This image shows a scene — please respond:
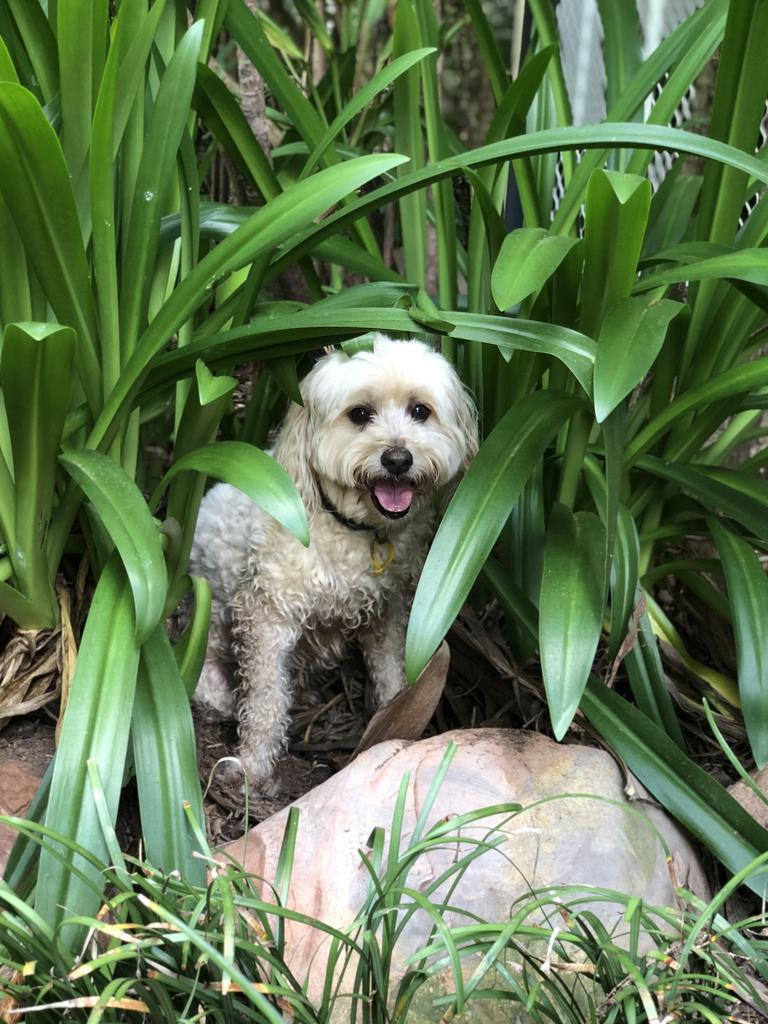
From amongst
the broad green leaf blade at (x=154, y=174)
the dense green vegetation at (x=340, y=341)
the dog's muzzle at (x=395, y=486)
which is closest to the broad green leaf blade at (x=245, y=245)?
the dense green vegetation at (x=340, y=341)

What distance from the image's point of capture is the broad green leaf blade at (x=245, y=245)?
5.08 ft

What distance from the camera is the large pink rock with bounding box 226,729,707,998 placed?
138 cm

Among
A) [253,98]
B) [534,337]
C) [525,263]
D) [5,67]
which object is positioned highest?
[253,98]

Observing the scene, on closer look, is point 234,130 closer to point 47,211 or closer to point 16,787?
point 47,211

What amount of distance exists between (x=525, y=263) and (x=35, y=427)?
0.78 m

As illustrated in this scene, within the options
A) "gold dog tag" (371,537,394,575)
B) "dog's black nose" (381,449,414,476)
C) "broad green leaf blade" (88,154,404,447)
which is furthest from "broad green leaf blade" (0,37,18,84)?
"gold dog tag" (371,537,394,575)

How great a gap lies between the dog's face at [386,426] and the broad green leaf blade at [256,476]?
12.2 inches

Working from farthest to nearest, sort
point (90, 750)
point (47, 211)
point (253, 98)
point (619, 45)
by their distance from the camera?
point (253, 98) < point (619, 45) < point (47, 211) < point (90, 750)

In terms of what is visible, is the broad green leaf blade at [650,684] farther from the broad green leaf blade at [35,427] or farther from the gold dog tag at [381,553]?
the broad green leaf blade at [35,427]

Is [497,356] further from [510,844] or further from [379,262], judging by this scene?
[510,844]

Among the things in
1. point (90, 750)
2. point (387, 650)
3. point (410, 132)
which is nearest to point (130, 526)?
point (90, 750)

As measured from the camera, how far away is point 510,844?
1.43 meters

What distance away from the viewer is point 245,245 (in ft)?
5.31

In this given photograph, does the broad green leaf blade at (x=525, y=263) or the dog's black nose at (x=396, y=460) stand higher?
the broad green leaf blade at (x=525, y=263)
